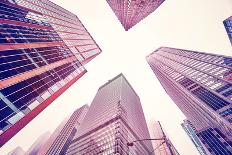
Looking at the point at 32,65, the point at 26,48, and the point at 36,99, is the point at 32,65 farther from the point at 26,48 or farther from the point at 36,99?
the point at 36,99

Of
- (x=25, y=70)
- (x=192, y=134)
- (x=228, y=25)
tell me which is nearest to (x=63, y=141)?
(x=192, y=134)

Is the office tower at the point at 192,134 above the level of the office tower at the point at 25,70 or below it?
below

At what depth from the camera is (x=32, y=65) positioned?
35.0 m

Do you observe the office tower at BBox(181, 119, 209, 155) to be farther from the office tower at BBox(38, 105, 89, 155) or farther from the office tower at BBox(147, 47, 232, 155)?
the office tower at BBox(38, 105, 89, 155)

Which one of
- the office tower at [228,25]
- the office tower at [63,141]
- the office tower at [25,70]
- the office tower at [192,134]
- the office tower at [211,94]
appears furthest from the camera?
the office tower at [192,134]

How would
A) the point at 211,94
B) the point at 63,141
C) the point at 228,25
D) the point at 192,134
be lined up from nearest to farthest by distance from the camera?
the point at 211,94 < the point at 228,25 < the point at 63,141 < the point at 192,134

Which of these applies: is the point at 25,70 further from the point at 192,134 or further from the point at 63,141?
the point at 192,134

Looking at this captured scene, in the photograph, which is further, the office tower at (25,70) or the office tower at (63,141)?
the office tower at (63,141)

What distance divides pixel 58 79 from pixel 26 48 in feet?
28.5

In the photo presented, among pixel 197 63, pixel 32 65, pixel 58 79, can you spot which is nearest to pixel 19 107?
pixel 32 65

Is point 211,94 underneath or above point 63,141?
above

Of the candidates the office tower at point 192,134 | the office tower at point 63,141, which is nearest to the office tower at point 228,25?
the office tower at point 192,134

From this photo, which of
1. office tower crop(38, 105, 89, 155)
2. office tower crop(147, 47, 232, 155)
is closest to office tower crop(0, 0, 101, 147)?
office tower crop(147, 47, 232, 155)

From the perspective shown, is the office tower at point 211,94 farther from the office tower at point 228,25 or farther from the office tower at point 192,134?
the office tower at point 192,134
